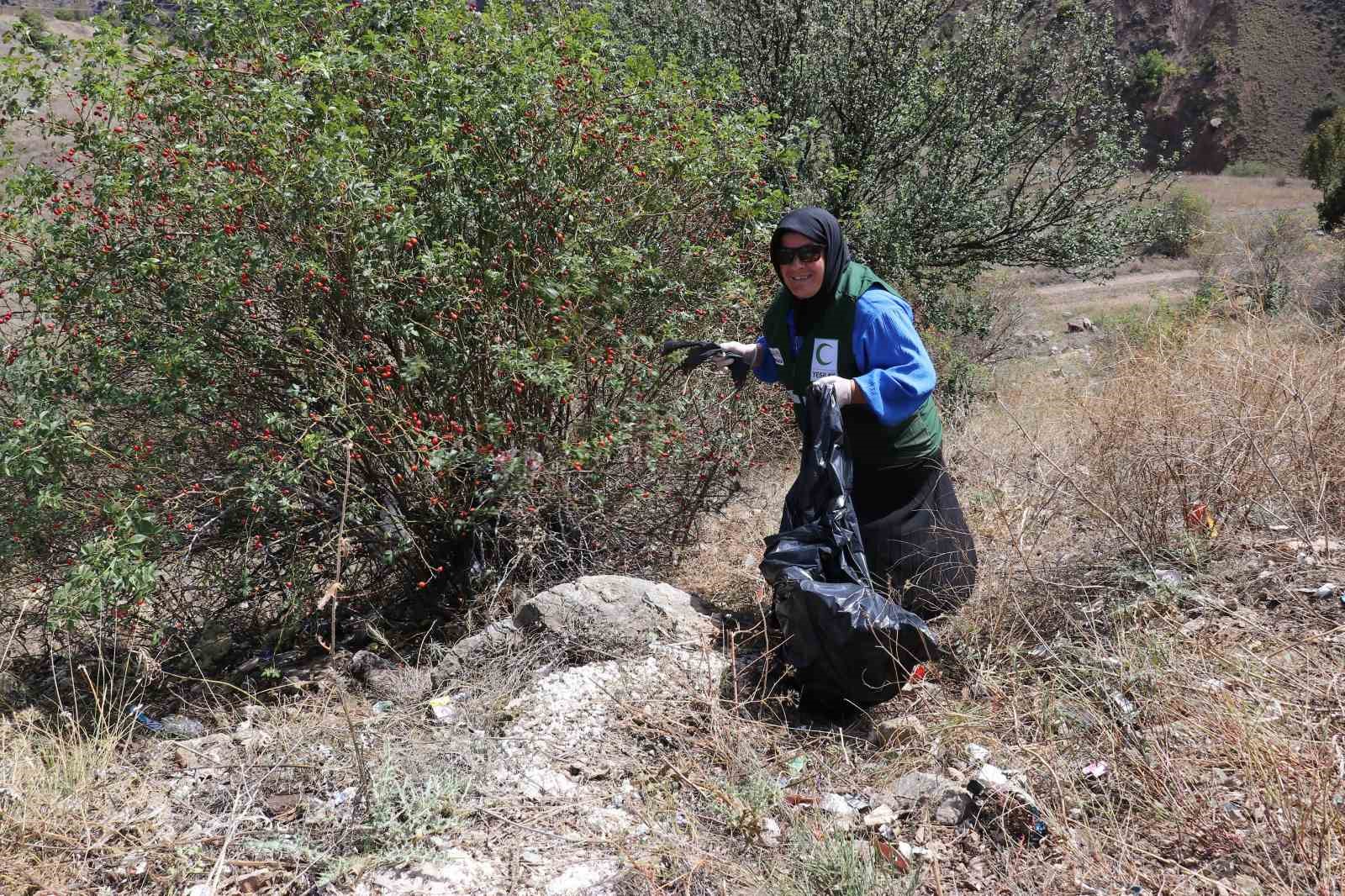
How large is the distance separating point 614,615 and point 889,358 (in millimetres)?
1286

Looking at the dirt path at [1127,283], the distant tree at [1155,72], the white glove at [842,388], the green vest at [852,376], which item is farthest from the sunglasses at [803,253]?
the distant tree at [1155,72]

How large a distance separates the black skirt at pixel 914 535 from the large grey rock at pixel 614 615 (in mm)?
662

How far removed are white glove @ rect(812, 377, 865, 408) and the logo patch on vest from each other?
186mm

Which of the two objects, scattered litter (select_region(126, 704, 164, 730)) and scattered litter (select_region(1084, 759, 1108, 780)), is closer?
scattered litter (select_region(1084, 759, 1108, 780))

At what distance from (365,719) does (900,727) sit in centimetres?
172

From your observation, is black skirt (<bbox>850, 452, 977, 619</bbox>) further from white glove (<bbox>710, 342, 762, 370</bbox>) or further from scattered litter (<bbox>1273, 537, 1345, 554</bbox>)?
scattered litter (<bbox>1273, 537, 1345, 554</bbox>)

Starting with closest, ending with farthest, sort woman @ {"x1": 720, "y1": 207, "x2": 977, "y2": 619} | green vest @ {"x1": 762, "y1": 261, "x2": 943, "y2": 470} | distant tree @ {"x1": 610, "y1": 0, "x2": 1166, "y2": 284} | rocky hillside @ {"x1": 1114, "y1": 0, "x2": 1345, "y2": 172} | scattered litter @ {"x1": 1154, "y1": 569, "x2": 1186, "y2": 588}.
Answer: woman @ {"x1": 720, "y1": 207, "x2": 977, "y2": 619} < green vest @ {"x1": 762, "y1": 261, "x2": 943, "y2": 470} < scattered litter @ {"x1": 1154, "y1": 569, "x2": 1186, "y2": 588} < distant tree @ {"x1": 610, "y1": 0, "x2": 1166, "y2": 284} < rocky hillside @ {"x1": 1114, "y1": 0, "x2": 1345, "y2": 172}

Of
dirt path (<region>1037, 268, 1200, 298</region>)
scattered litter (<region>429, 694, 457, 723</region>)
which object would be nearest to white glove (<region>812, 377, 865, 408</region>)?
scattered litter (<region>429, 694, 457, 723</region>)

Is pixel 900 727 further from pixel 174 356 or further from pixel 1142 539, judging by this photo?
pixel 174 356

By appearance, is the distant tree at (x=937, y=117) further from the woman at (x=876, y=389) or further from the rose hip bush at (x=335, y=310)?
the woman at (x=876, y=389)

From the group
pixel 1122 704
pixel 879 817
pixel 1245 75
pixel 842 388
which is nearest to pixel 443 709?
pixel 879 817

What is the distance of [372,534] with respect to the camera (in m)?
3.77

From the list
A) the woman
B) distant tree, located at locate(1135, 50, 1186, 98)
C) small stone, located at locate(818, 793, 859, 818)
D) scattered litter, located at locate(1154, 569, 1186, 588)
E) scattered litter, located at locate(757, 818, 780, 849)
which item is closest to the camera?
scattered litter, located at locate(757, 818, 780, 849)

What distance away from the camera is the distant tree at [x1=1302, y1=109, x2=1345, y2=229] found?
61.5 feet
